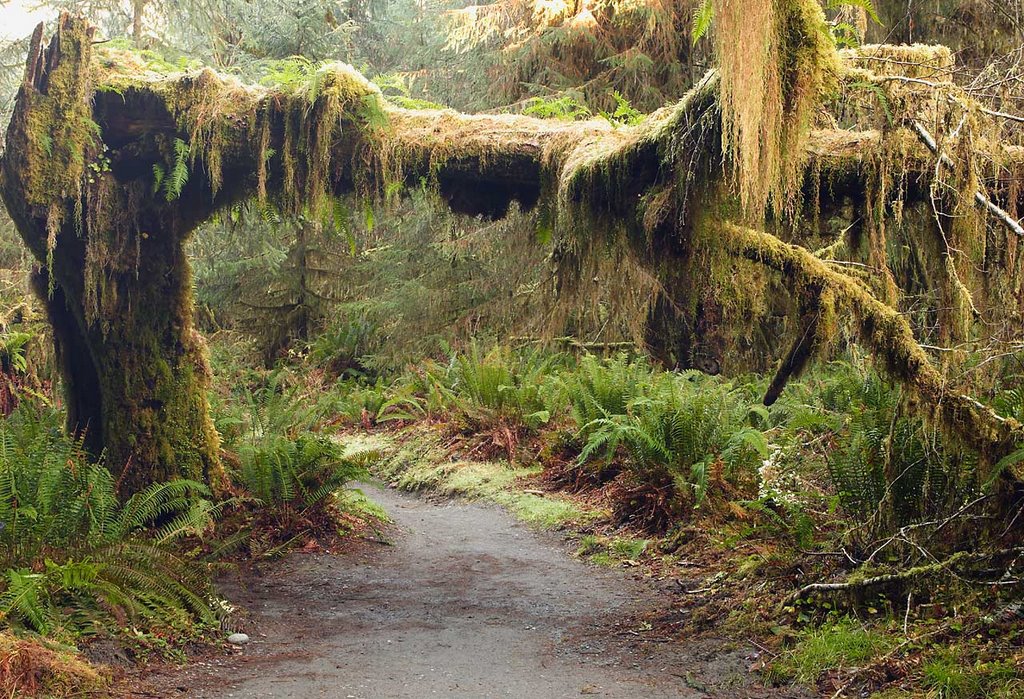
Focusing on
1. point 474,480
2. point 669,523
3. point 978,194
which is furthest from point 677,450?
point 978,194

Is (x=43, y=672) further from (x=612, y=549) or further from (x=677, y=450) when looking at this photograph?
(x=677, y=450)

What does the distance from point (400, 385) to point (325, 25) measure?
8177 millimetres

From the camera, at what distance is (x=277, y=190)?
7504mm

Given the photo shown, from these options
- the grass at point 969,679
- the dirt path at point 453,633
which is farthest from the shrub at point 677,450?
the grass at point 969,679

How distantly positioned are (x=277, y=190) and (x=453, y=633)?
4.08 meters

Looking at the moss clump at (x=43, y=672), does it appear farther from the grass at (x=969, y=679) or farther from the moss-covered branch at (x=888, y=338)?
the moss-covered branch at (x=888, y=338)

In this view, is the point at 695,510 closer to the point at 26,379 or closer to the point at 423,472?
the point at 423,472

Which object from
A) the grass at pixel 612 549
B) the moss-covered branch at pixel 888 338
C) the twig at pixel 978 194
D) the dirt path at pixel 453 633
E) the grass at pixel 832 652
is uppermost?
the twig at pixel 978 194

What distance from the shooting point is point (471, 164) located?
23.0 feet

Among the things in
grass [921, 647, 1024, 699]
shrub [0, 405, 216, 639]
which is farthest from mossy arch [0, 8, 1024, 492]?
grass [921, 647, 1024, 699]

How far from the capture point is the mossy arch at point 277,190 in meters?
5.62

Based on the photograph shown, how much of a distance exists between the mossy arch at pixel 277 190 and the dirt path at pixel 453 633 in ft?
6.53

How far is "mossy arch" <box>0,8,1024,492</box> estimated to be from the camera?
5.62m

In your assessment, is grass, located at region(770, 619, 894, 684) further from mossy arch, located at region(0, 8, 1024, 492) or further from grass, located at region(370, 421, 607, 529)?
grass, located at region(370, 421, 607, 529)
